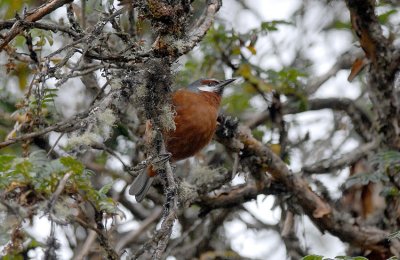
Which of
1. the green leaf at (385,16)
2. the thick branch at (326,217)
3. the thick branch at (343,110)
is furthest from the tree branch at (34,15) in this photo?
the thick branch at (343,110)

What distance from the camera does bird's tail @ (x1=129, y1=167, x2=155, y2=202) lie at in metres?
5.37

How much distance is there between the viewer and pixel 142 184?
5395mm

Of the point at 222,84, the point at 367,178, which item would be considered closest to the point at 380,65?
the point at 367,178

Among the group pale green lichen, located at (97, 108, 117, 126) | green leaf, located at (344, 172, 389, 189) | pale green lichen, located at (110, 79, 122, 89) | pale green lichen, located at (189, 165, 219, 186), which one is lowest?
pale green lichen, located at (189, 165, 219, 186)

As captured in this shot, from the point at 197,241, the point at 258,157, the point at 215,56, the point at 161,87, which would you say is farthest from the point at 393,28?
the point at 161,87

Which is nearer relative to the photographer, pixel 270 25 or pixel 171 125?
pixel 171 125

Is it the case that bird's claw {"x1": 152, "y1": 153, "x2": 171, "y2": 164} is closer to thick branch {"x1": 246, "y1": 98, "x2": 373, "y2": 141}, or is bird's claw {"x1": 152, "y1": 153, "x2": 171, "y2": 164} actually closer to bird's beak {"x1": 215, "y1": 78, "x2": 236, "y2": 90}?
bird's beak {"x1": 215, "y1": 78, "x2": 236, "y2": 90}

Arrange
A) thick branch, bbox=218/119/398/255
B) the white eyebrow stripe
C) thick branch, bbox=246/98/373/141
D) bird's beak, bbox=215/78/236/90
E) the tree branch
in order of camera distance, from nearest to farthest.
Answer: the tree branch
thick branch, bbox=218/119/398/255
the white eyebrow stripe
bird's beak, bbox=215/78/236/90
thick branch, bbox=246/98/373/141

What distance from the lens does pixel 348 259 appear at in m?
3.19

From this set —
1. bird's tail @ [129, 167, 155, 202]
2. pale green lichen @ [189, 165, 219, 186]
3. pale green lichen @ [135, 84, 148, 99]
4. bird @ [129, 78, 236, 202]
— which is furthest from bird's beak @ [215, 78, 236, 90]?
pale green lichen @ [135, 84, 148, 99]

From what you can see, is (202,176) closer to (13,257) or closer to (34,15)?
(13,257)

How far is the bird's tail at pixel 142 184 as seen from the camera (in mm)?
5367

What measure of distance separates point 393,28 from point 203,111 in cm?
221

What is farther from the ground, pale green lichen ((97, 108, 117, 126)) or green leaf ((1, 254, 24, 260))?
pale green lichen ((97, 108, 117, 126))
